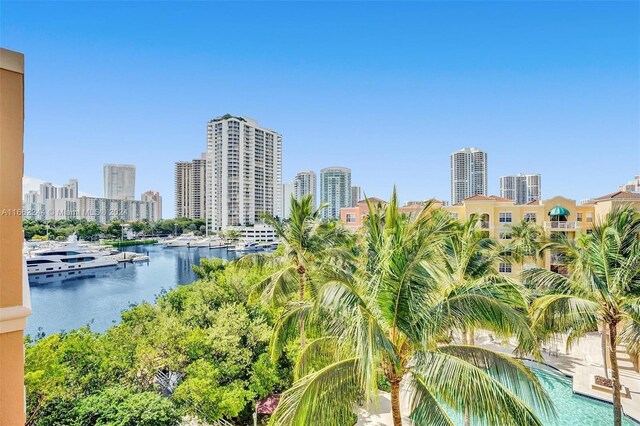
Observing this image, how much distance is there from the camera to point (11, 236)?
225 cm

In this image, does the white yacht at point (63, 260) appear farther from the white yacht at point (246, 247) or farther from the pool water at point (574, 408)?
the pool water at point (574, 408)

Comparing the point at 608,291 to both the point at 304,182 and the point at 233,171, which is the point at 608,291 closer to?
the point at 233,171

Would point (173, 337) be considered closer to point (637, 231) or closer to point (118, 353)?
point (118, 353)

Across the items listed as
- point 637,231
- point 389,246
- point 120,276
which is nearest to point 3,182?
point 389,246

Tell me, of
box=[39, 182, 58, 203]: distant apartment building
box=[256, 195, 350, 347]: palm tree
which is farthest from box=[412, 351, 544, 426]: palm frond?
box=[39, 182, 58, 203]: distant apartment building

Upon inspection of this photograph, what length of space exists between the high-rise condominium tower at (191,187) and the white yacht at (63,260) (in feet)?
211

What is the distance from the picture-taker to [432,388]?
12.5ft

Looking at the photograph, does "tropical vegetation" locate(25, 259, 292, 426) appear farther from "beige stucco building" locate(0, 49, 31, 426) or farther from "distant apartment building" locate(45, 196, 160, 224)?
"distant apartment building" locate(45, 196, 160, 224)

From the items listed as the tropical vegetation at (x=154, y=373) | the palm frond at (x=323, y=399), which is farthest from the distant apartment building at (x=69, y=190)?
the palm frond at (x=323, y=399)

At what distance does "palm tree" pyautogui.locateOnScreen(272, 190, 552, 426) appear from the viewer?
359 centimetres

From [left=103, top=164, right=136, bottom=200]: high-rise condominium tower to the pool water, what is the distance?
428 feet

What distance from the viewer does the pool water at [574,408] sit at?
32.0ft

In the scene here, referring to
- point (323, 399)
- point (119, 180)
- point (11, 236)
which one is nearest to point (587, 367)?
point (323, 399)

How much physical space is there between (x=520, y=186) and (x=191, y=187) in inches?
3725
